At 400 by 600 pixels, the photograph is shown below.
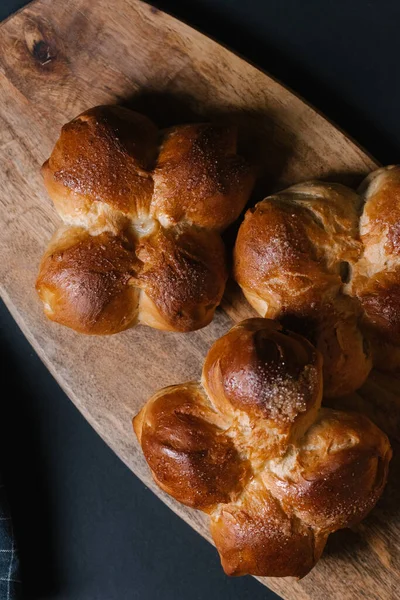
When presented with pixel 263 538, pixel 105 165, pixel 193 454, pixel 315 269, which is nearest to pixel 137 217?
pixel 105 165

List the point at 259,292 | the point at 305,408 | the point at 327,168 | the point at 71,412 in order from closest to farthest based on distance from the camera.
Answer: the point at 305,408, the point at 259,292, the point at 327,168, the point at 71,412

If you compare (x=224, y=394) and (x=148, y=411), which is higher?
(x=224, y=394)

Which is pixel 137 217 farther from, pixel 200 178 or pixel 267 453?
pixel 267 453

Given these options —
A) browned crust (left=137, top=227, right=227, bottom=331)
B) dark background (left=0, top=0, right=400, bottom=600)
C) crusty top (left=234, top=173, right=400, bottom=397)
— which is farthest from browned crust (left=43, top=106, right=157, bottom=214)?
dark background (left=0, top=0, right=400, bottom=600)

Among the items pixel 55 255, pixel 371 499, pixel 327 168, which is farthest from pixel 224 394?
pixel 327 168

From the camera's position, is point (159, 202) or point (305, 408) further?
point (159, 202)

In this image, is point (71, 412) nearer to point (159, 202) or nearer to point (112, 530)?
point (112, 530)

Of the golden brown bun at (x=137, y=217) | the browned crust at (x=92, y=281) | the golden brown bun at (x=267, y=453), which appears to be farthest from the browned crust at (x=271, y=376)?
the browned crust at (x=92, y=281)
